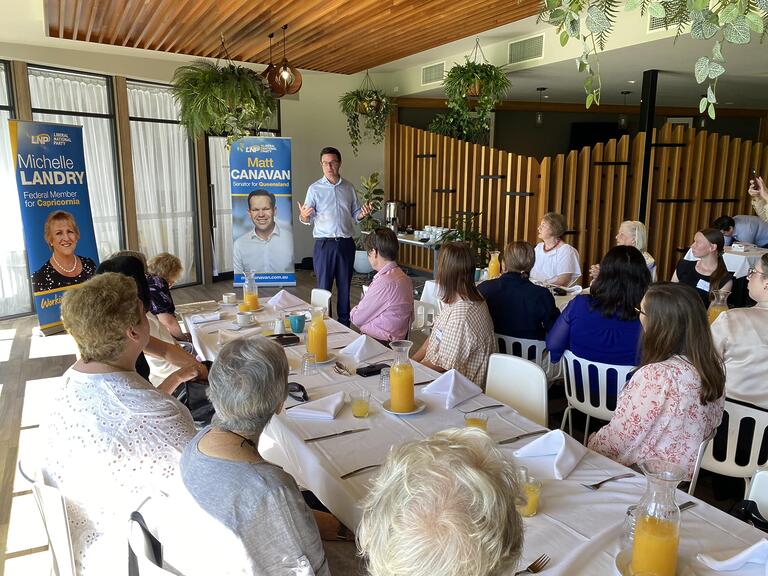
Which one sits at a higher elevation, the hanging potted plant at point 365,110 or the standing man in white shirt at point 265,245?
A: the hanging potted plant at point 365,110

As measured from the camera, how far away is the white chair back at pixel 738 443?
2.29 meters

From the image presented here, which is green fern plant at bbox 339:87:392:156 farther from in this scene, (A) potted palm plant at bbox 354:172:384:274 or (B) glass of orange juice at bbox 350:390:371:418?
(B) glass of orange juice at bbox 350:390:371:418

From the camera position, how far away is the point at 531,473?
1751 millimetres

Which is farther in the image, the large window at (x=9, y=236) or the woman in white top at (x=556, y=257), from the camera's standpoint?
the large window at (x=9, y=236)

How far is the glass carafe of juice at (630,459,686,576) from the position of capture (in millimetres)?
1292

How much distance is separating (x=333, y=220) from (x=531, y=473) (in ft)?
14.8

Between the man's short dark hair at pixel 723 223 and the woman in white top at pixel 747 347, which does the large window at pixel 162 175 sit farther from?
the woman in white top at pixel 747 347

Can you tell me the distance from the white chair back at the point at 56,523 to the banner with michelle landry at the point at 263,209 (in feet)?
17.2

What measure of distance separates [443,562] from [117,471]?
1.26 m

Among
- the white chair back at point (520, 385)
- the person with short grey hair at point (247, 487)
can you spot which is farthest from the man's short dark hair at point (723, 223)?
the person with short grey hair at point (247, 487)

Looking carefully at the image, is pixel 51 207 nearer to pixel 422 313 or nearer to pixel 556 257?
pixel 422 313

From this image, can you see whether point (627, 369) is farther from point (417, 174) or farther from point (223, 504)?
point (417, 174)

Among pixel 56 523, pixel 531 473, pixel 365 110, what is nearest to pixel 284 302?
pixel 56 523

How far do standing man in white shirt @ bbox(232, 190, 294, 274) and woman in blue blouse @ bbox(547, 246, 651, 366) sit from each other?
15.5 ft
